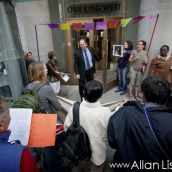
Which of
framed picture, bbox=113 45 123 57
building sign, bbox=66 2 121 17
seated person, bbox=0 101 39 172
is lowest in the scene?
seated person, bbox=0 101 39 172

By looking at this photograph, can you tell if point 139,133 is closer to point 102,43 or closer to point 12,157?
point 12,157

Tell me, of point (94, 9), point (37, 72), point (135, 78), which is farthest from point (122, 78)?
point (37, 72)

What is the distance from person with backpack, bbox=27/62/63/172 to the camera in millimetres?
1808

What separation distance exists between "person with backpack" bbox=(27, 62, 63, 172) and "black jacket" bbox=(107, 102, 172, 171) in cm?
85

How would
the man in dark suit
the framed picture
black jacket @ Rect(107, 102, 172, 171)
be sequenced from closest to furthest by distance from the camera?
black jacket @ Rect(107, 102, 172, 171), the man in dark suit, the framed picture

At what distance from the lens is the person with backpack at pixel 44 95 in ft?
5.93

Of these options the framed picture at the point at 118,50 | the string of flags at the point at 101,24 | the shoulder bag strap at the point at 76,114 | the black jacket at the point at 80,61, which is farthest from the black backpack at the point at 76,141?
the framed picture at the point at 118,50

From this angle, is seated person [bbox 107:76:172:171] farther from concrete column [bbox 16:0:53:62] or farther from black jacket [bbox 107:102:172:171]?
concrete column [bbox 16:0:53:62]

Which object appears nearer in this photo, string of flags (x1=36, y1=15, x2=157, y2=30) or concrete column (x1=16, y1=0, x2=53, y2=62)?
string of flags (x1=36, y1=15, x2=157, y2=30)

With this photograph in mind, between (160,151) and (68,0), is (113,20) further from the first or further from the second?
(160,151)

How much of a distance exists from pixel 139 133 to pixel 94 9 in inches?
182

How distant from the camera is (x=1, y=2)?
202 cm

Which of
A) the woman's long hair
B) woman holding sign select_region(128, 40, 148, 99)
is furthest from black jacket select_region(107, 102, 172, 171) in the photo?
woman holding sign select_region(128, 40, 148, 99)

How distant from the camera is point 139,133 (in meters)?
1.13
